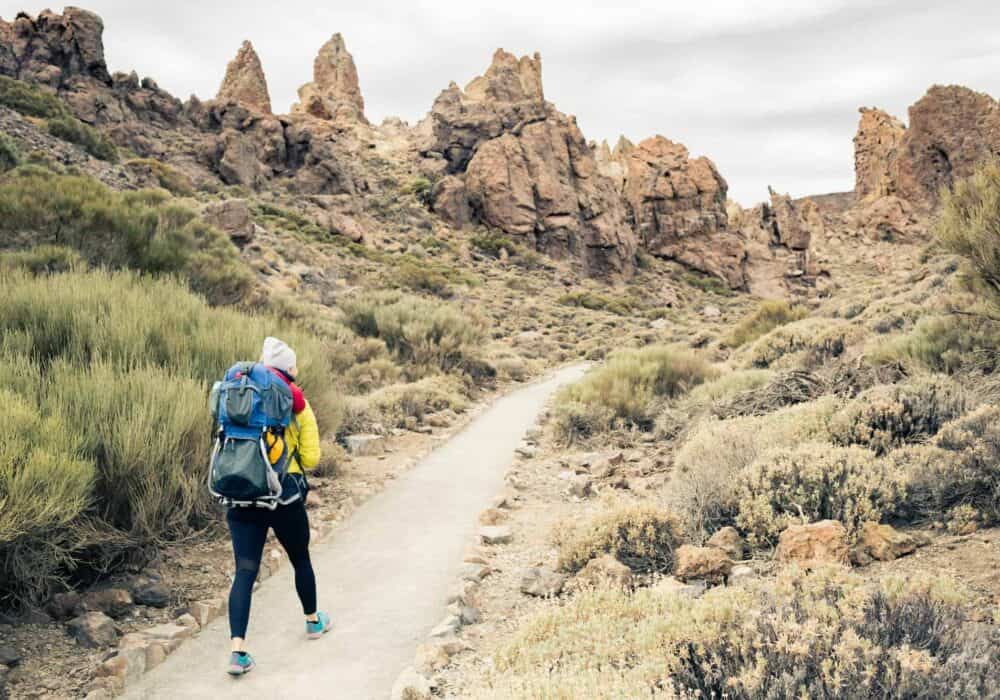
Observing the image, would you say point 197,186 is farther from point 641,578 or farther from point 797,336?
point 641,578

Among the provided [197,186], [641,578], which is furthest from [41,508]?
[197,186]

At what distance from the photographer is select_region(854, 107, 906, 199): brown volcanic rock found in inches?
3216

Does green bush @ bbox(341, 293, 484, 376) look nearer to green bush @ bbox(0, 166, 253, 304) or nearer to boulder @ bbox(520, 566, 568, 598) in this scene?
green bush @ bbox(0, 166, 253, 304)

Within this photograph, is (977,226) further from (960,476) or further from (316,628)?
(316,628)

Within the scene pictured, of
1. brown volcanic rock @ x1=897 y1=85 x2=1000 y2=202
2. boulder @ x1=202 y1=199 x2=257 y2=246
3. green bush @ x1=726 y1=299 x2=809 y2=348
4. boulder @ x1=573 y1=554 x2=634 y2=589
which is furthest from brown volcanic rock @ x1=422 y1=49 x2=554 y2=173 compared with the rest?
boulder @ x1=573 y1=554 x2=634 y2=589

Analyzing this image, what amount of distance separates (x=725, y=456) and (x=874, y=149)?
96796 mm

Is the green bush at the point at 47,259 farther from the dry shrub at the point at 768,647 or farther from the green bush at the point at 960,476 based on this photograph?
the green bush at the point at 960,476

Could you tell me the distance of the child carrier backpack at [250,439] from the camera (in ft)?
12.8

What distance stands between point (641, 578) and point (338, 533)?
3.37m

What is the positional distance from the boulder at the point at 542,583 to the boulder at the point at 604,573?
16 centimetres

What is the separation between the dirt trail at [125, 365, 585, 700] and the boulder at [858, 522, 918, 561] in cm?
309

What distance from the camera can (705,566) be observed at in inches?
176

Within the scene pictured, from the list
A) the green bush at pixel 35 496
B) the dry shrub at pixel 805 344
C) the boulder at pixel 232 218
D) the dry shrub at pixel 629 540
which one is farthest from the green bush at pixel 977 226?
the boulder at pixel 232 218

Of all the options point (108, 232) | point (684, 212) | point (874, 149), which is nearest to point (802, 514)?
point (108, 232)
